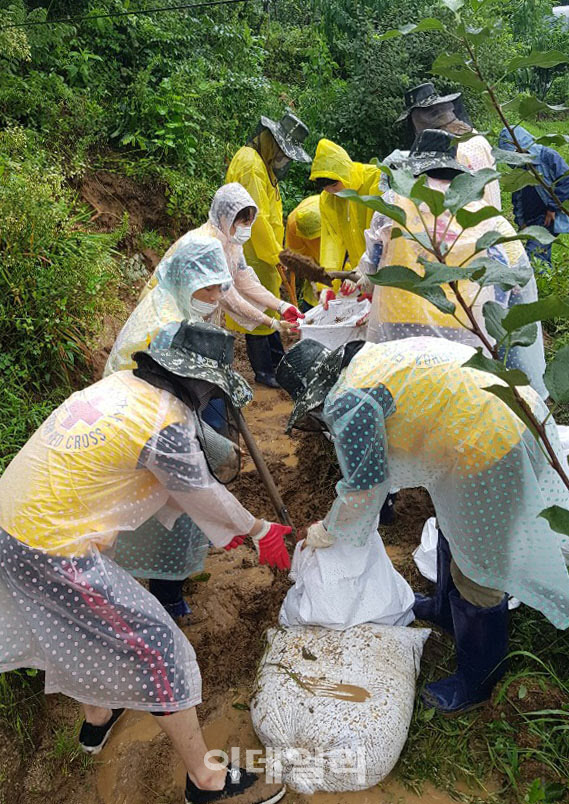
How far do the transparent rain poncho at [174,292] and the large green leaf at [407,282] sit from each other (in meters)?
2.02

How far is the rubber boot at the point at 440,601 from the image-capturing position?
8.27ft

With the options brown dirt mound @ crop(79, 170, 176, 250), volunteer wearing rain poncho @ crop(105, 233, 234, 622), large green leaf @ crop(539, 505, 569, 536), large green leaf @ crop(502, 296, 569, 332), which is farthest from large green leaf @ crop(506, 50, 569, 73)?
brown dirt mound @ crop(79, 170, 176, 250)

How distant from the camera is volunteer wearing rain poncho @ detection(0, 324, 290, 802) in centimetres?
182

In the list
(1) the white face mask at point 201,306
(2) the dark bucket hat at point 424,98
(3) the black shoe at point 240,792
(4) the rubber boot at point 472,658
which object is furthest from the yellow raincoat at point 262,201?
(3) the black shoe at point 240,792

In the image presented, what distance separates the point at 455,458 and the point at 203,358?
81 centimetres

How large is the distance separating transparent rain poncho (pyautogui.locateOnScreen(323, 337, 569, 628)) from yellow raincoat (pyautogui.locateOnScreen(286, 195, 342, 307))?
8.38 ft

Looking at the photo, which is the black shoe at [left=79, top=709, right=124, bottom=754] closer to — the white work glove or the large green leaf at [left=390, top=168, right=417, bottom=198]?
the white work glove

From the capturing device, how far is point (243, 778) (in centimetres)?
208

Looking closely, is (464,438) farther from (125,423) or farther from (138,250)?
(138,250)

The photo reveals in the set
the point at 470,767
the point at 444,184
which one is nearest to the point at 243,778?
the point at 470,767

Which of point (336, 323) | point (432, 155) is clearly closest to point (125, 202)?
point (336, 323)

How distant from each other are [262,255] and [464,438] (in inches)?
113

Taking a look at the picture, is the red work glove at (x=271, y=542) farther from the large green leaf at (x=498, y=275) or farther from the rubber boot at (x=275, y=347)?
the rubber boot at (x=275, y=347)

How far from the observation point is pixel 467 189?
97cm
